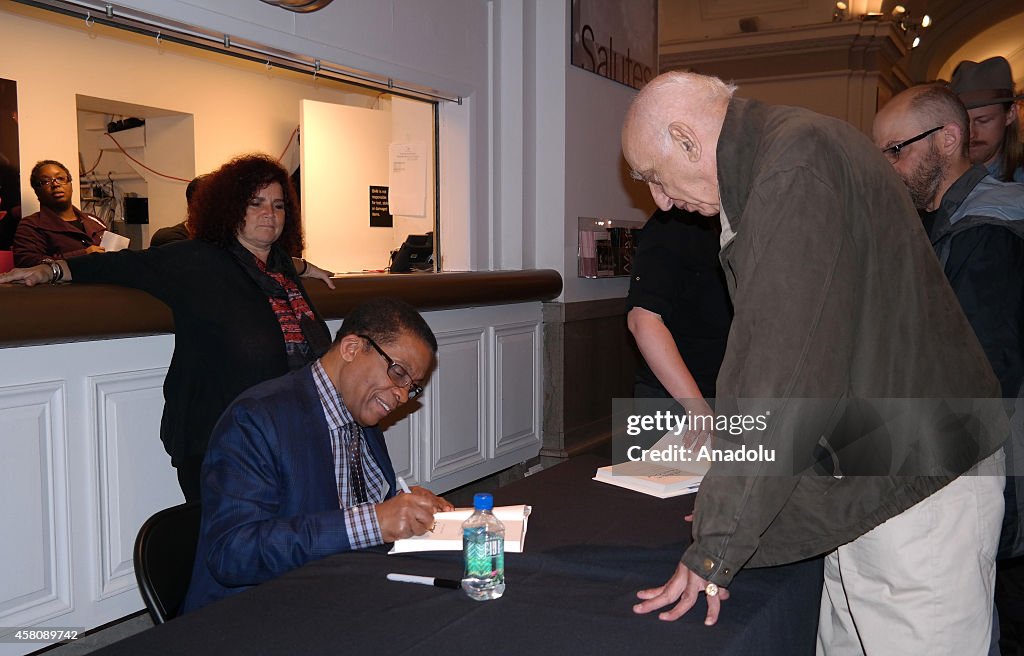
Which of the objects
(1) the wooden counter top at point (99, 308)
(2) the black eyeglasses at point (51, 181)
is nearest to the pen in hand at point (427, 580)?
(1) the wooden counter top at point (99, 308)

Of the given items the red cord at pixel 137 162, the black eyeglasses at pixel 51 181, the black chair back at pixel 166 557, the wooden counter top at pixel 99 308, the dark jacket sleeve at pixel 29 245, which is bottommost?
the black chair back at pixel 166 557

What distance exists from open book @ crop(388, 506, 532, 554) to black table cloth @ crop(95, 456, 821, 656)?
1.2 inches

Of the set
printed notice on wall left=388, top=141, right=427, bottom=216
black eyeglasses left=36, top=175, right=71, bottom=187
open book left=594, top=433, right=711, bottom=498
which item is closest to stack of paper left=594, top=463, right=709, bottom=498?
open book left=594, top=433, right=711, bottom=498

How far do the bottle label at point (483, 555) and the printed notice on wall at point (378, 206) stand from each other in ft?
16.0

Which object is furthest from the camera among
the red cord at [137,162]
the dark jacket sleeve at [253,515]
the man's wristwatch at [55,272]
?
the red cord at [137,162]

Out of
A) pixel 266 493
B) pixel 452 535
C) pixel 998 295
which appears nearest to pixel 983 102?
pixel 998 295

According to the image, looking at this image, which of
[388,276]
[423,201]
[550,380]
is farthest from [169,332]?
[550,380]

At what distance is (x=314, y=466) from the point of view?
1938mm

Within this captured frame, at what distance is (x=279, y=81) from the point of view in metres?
8.12

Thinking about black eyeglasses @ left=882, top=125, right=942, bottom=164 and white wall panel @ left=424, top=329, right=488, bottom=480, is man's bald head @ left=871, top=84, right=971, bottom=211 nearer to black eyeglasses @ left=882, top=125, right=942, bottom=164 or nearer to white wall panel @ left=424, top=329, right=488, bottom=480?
black eyeglasses @ left=882, top=125, right=942, bottom=164

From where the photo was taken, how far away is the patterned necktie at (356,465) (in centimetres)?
210

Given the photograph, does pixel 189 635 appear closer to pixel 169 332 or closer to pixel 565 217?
pixel 169 332

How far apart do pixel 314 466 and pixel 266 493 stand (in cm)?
15

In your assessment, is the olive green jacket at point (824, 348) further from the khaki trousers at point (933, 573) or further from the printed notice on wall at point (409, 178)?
the printed notice on wall at point (409, 178)
